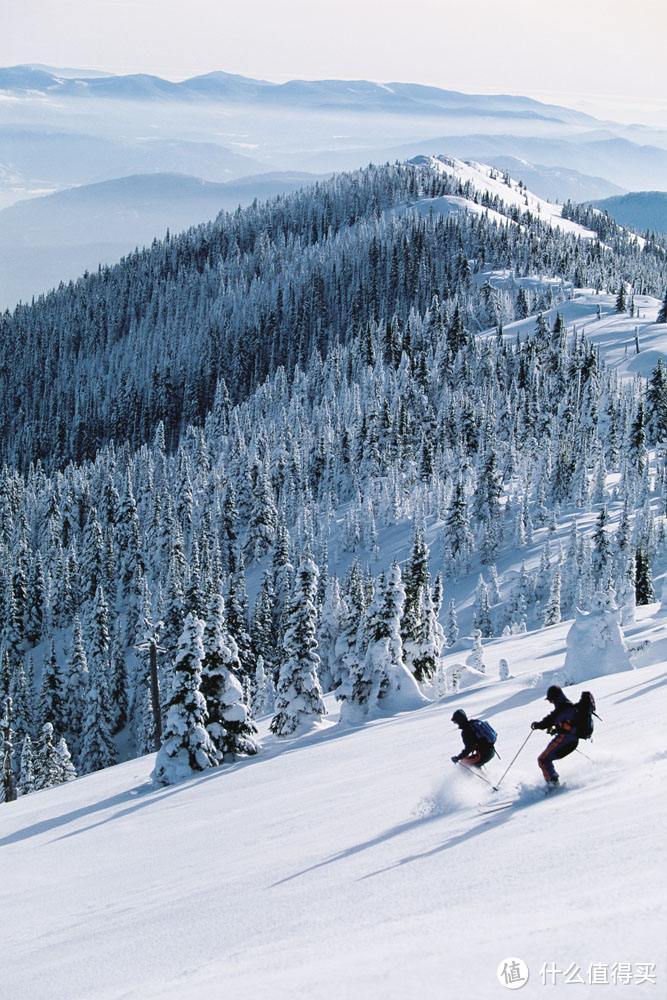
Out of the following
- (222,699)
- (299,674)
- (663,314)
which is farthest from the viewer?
(663,314)

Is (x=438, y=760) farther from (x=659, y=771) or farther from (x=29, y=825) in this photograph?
(x=29, y=825)

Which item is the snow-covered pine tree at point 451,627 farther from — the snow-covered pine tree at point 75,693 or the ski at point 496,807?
the ski at point 496,807

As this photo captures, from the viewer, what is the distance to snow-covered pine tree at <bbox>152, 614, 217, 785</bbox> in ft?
78.3

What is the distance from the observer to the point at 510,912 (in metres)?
6.26

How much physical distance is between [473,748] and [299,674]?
18.2 metres

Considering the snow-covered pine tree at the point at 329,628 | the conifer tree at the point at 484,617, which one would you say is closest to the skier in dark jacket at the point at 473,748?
the snow-covered pine tree at the point at 329,628

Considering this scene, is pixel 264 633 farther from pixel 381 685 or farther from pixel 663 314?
pixel 663 314

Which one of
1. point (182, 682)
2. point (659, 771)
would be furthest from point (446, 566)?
point (659, 771)

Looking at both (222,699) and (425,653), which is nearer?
(222,699)

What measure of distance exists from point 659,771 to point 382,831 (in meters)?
3.47

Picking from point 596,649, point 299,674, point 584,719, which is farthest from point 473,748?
point 299,674

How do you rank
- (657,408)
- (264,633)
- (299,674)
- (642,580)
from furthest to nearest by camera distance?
(657,408)
(264,633)
(642,580)
(299,674)

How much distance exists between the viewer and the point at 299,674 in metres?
29.0

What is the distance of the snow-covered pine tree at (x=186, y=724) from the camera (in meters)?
Result: 23.9
